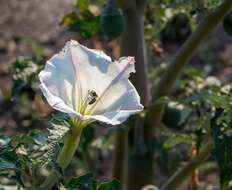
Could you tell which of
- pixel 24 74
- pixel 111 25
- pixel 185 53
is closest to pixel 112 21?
pixel 111 25

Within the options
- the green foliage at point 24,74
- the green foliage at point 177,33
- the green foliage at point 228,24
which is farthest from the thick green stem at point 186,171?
the green foliage at point 177,33

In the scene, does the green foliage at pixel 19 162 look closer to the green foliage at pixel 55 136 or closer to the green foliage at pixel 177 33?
the green foliage at pixel 55 136

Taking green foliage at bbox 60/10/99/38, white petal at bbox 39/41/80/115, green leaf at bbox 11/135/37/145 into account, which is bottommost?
green leaf at bbox 11/135/37/145

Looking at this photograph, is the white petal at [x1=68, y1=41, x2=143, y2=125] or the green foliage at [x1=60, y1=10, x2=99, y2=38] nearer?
the white petal at [x1=68, y1=41, x2=143, y2=125]

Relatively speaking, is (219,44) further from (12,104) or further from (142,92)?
(142,92)

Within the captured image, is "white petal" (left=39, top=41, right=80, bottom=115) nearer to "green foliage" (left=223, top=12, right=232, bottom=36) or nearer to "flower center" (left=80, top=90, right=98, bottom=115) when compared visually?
"flower center" (left=80, top=90, right=98, bottom=115)

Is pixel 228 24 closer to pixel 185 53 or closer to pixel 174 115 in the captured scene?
pixel 185 53

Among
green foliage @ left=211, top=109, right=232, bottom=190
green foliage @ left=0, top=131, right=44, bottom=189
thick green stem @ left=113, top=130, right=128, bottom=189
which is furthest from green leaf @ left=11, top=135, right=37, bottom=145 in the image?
thick green stem @ left=113, top=130, right=128, bottom=189
